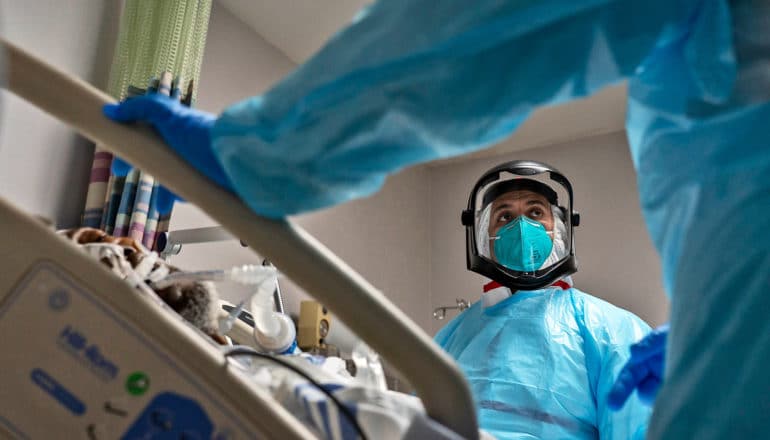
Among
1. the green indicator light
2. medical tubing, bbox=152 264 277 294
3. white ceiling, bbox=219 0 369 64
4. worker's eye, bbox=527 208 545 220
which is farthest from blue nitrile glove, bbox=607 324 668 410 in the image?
white ceiling, bbox=219 0 369 64

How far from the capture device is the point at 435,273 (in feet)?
12.9

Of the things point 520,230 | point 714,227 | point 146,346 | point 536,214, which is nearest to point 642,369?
point 714,227

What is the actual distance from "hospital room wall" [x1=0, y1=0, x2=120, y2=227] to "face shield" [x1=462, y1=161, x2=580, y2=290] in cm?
133

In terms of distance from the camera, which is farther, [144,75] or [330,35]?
[330,35]

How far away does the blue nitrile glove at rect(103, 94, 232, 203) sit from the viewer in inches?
27.4

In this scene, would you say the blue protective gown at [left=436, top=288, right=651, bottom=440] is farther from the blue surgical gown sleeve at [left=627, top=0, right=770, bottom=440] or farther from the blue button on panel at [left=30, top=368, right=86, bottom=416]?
the blue button on panel at [left=30, top=368, right=86, bottom=416]

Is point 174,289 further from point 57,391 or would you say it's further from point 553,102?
point 553,102

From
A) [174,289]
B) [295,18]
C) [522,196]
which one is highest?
[295,18]

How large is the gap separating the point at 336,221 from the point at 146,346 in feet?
8.06

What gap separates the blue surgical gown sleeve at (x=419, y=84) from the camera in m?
0.63

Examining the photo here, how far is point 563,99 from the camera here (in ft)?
2.23

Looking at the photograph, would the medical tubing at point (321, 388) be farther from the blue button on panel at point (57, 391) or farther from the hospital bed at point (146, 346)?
the blue button on panel at point (57, 391)

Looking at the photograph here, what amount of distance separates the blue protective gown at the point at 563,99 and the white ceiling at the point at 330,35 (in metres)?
2.18

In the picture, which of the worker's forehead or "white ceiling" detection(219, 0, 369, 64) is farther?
"white ceiling" detection(219, 0, 369, 64)
